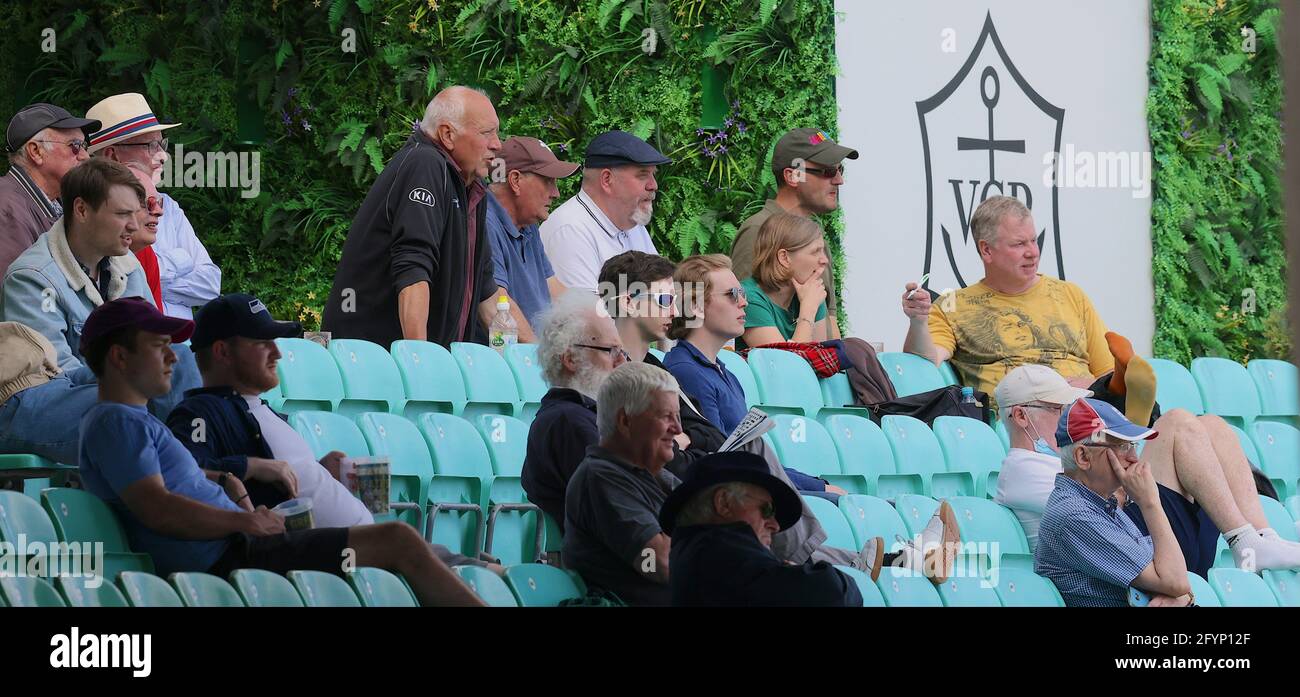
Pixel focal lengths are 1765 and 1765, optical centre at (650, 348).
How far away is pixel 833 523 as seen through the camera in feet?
15.4

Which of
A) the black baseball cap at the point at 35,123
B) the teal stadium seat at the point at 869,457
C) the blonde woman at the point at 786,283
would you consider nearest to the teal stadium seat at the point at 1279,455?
the teal stadium seat at the point at 869,457

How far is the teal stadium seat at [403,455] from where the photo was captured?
15.5 ft

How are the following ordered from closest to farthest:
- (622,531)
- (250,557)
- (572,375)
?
1. (250,557)
2. (622,531)
3. (572,375)

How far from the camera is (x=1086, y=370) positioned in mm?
6613

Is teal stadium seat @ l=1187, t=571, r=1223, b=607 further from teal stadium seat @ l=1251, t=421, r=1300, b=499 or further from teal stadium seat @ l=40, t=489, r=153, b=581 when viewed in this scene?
teal stadium seat @ l=40, t=489, r=153, b=581

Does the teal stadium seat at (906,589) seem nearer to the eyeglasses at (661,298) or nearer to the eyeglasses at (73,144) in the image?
the eyeglasses at (661,298)

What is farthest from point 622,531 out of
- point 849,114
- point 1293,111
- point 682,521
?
point 849,114

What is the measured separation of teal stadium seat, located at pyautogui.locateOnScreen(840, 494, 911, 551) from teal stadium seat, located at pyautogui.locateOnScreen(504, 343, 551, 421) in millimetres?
1213

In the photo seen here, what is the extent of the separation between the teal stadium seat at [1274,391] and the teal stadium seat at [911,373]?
164 cm

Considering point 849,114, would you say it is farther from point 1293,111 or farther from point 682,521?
point 1293,111

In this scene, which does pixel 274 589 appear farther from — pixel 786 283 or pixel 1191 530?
pixel 786 283

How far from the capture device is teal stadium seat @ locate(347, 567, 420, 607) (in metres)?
3.54

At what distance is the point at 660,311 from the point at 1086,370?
2287 millimetres

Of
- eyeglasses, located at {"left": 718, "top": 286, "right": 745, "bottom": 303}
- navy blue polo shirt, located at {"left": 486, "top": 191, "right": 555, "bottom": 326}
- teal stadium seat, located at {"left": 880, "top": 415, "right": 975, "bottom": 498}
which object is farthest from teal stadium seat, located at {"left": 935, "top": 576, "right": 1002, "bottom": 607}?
navy blue polo shirt, located at {"left": 486, "top": 191, "right": 555, "bottom": 326}
